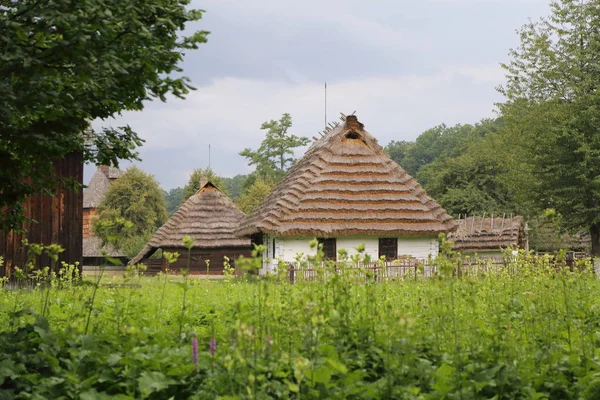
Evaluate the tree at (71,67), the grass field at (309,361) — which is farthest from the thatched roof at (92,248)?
the grass field at (309,361)

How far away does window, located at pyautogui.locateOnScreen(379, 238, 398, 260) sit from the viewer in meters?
26.4

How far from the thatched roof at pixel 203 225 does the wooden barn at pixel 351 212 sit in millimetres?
9424

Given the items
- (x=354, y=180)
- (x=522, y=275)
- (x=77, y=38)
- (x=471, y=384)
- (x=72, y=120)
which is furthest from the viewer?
(x=354, y=180)

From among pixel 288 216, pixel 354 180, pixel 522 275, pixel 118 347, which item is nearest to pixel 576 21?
pixel 354 180

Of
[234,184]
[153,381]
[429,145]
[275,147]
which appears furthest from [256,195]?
[234,184]

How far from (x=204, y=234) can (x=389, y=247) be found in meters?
13.8

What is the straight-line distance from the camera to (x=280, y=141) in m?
55.3

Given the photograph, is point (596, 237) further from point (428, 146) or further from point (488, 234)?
point (428, 146)

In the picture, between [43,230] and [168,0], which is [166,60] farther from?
[43,230]

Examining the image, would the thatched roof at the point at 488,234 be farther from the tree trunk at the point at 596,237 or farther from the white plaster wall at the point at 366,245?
the white plaster wall at the point at 366,245

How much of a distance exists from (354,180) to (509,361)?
875 inches

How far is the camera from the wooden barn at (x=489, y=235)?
125ft

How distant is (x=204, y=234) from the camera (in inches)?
1462

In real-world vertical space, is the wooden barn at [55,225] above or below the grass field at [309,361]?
above
